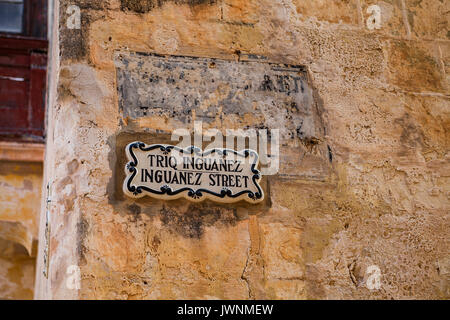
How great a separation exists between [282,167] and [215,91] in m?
0.32

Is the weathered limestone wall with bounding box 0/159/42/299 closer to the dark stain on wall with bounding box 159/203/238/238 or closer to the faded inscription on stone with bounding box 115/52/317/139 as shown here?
the faded inscription on stone with bounding box 115/52/317/139

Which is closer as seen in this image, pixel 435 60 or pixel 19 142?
pixel 435 60

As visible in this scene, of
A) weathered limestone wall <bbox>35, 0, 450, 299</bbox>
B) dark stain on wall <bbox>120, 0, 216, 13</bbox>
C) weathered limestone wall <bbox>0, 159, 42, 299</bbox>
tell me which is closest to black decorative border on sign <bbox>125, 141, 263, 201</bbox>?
weathered limestone wall <bbox>35, 0, 450, 299</bbox>

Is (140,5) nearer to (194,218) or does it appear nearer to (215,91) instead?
(215,91)

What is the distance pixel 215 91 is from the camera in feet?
7.20

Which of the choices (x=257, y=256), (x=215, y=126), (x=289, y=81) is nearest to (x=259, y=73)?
(x=289, y=81)

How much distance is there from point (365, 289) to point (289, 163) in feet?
1.45

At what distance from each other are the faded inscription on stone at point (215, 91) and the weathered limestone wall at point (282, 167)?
0.07 feet

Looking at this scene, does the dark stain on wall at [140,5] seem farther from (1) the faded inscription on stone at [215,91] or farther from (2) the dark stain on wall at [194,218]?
(2) the dark stain on wall at [194,218]

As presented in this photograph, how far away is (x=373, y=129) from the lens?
2.28m

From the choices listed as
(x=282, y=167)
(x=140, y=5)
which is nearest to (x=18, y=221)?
(x=140, y=5)

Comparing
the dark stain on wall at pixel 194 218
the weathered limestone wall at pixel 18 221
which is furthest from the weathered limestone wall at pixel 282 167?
the weathered limestone wall at pixel 18 221

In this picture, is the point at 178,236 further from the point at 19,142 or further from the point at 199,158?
the point at 19,142

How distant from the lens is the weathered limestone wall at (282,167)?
1.95m
